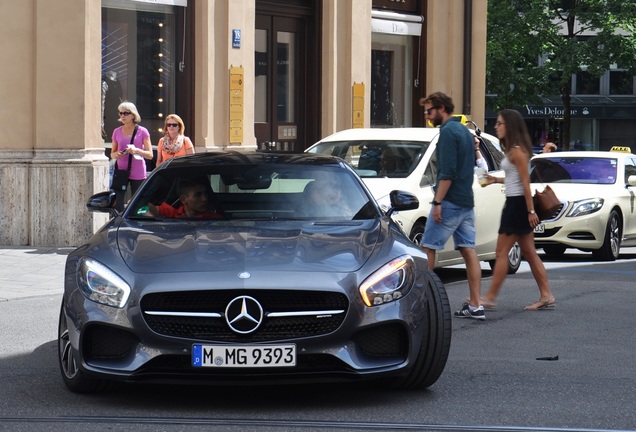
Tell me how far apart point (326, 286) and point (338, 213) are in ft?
4.83

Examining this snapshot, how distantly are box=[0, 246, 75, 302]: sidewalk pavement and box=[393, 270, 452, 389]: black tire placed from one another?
5462mm

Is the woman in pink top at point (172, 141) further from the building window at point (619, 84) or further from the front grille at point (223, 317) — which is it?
A: the building window at point (619, 84)

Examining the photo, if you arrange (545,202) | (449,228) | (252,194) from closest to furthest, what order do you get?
1. (252,194)
2. (449,228)
3. (545,202)

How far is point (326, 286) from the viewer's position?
6.55 meters

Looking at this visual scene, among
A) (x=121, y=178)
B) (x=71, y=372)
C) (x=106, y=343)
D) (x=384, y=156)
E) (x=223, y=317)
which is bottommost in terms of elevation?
(x=71, y=372)

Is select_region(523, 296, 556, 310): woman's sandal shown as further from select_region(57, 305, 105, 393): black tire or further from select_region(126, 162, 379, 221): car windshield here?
select_region(57, 305, 105, 393): black tire

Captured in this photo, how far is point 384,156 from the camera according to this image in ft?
45.0

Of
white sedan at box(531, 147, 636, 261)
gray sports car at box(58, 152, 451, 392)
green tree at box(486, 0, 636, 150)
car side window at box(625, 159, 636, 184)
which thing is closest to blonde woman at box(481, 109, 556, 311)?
gray sports car at box(58, 152, 451, 392)

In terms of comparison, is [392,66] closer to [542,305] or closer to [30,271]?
[30,271]

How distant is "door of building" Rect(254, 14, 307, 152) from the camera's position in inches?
837

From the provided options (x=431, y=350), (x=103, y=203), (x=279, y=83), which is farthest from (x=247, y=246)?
(x=279, y=83)

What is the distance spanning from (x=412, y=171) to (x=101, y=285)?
6888mm

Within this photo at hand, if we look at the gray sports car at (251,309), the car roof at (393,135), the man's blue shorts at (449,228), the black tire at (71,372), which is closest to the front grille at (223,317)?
the gray sports car at (251,309)

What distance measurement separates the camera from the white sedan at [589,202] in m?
17.4
